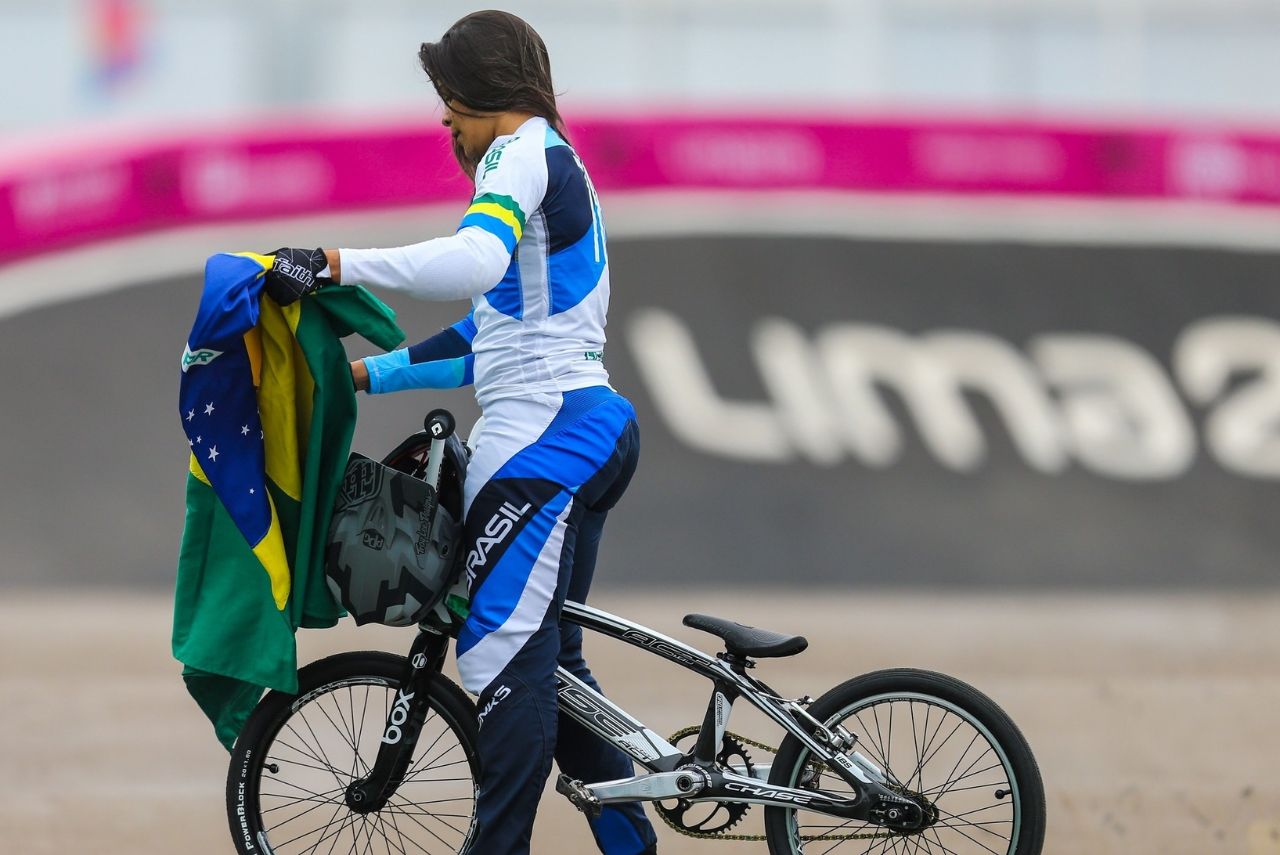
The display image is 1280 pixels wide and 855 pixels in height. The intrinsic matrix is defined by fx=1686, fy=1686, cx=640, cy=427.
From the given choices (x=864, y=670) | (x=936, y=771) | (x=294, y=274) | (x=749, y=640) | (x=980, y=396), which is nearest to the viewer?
(x=294, y=274)

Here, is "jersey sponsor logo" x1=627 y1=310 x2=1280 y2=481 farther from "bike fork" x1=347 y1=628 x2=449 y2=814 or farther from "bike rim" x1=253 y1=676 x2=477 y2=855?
"bike fork" x1=347 y1=628 x2=449 y2=814

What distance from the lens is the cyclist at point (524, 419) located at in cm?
373

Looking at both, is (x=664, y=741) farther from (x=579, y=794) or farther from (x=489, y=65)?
(x=489, y=65)

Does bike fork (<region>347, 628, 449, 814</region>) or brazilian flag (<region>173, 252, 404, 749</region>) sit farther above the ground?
brazilian flag (<region>173, 252, 404, 749</region>)

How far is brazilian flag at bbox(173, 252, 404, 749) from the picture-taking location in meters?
3.73

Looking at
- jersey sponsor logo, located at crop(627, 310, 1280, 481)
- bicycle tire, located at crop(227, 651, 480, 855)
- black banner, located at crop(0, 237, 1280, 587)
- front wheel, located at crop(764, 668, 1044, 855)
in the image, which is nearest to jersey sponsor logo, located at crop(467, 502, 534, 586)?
bicycle tire, located at crop(227, 651, 480, 855)

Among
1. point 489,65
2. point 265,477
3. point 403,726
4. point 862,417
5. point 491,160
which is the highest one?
point 489,65

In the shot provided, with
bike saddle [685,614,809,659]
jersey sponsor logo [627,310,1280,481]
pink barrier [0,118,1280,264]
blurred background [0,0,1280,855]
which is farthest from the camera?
→ pink barrier [0,118,1280,264]

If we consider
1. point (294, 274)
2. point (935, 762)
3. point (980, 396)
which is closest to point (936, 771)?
point (935, 762)

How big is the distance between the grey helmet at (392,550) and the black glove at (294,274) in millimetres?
498

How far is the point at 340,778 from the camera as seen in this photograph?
4258 millimetres

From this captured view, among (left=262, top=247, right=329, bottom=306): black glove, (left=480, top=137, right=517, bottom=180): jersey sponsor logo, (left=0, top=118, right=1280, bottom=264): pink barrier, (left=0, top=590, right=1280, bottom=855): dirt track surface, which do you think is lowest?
(left=0, top=590, right=1280, bottom=855): dirt track surface

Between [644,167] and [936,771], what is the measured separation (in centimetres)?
846

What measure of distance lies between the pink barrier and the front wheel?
7786mm
